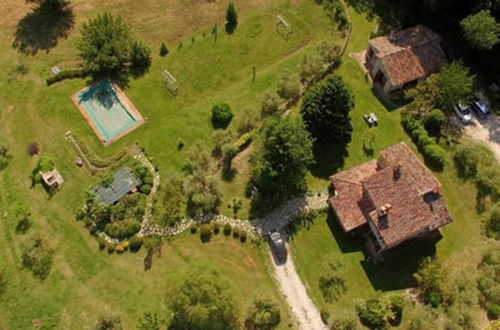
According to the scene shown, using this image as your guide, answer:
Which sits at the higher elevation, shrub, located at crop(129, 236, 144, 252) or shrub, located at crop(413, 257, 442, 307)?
shrub, located at crop(129, 236, 144, 252)

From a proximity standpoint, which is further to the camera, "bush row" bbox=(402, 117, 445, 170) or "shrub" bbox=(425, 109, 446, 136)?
"shrub" bbox=(425, 109, 446, 136)

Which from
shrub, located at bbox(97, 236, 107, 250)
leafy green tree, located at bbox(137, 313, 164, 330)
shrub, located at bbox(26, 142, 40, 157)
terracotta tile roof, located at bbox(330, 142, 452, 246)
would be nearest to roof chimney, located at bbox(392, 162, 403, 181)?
terracotta tile roof, located at bbox(330, 142, 452, 246)

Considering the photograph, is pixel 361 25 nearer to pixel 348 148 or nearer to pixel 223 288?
pixel 348 148

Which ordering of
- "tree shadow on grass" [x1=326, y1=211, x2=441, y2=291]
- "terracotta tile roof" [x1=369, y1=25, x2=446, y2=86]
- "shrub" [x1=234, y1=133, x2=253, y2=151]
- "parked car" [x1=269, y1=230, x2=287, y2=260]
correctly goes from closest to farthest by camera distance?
"tree shadow on grass" [x1=326, y1=211, x2=441, y2=291]
"parked car" [x1=269, y1=230, x2=287, y2=260]
"shrub" [x1=234, y1=133, x2=253, y2=151]
"terracotta tile roof" [x1=369, y1=25, x2=446, y2=86]

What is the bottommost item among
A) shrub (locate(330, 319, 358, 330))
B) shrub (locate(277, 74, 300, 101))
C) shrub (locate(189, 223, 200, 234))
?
shrub (locate(330, 319, 358, 330))

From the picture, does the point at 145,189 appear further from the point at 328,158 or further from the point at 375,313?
the point at 375,313

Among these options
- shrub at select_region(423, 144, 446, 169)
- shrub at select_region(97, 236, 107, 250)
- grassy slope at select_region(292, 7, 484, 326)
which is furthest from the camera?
shrub at select_region(423, 144, 446, 169)

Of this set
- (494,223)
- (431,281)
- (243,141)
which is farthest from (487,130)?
(243,141)

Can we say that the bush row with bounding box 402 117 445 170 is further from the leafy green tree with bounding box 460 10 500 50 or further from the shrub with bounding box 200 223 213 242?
the shrub with bounding box 200 223 213 242

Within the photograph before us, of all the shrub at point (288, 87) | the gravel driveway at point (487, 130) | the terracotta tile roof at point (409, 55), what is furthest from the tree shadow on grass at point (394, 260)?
the terracotta tile roof at point (409, 55)
